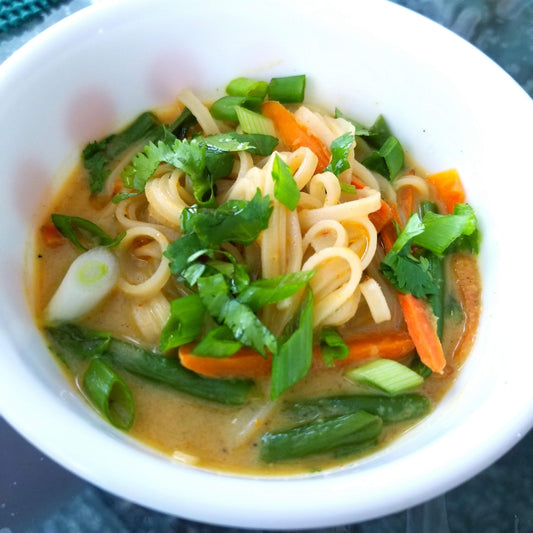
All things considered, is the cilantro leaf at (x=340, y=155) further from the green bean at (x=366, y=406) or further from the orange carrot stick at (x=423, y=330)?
the green bean at (x=366, y=406)

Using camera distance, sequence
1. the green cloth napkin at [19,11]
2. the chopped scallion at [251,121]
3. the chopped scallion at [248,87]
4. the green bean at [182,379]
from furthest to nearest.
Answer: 1. the green cloth napkin at [19,11]
2. the chopped scallion at [248,87]
3. the chopped scallion at [251,121]
4. the green bean at [182,379]

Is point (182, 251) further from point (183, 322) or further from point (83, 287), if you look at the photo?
point (83, 287)

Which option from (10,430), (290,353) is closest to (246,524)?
(290,353)

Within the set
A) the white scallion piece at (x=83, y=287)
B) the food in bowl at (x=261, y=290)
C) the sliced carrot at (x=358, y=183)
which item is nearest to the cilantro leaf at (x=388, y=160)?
the food in bowl at (x=261, y=290)

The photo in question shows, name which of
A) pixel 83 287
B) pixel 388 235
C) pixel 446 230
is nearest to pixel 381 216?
pixel 388 235

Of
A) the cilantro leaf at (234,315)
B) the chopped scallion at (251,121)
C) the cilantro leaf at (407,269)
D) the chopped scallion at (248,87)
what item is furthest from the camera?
the chopped scallion at (248,87)

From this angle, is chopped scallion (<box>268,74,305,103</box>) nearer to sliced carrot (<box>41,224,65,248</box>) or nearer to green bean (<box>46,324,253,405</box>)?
sliced carrot (<box>41,224,65,248</box>)
